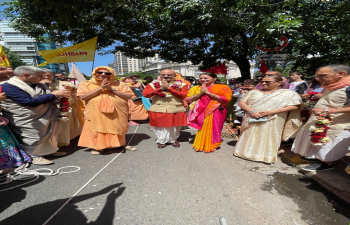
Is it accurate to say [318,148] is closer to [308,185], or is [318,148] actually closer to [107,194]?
[308,185]

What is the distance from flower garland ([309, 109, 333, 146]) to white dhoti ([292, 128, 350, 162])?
0.21 meters

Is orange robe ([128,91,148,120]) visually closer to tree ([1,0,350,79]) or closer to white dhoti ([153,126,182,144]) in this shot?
white dhoti ([153,126,182,144])

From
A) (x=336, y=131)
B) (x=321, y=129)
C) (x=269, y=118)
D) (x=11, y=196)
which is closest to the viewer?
(x=11, y=196)

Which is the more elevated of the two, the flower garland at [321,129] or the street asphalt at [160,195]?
the flower garland at [321,129]

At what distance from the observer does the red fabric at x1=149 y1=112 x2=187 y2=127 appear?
3.98 meters

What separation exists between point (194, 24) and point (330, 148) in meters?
5.45

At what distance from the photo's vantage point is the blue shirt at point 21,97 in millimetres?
2703

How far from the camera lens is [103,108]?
342 centimetres

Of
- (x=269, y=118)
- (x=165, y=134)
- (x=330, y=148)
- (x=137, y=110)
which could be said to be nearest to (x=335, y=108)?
(x=330, y=148)

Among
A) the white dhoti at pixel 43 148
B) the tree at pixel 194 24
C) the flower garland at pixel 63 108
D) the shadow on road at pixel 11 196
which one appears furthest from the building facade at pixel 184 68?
the shadow on road at pixel 11 196

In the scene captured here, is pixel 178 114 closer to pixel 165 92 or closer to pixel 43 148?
pixel 165 92

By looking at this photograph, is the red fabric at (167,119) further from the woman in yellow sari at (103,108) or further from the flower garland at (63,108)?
the flower garland at (63,108)

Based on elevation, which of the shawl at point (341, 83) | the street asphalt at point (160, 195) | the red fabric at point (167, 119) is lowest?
the street asphalt at point (160, 195)

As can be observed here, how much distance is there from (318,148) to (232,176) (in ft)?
4.41
